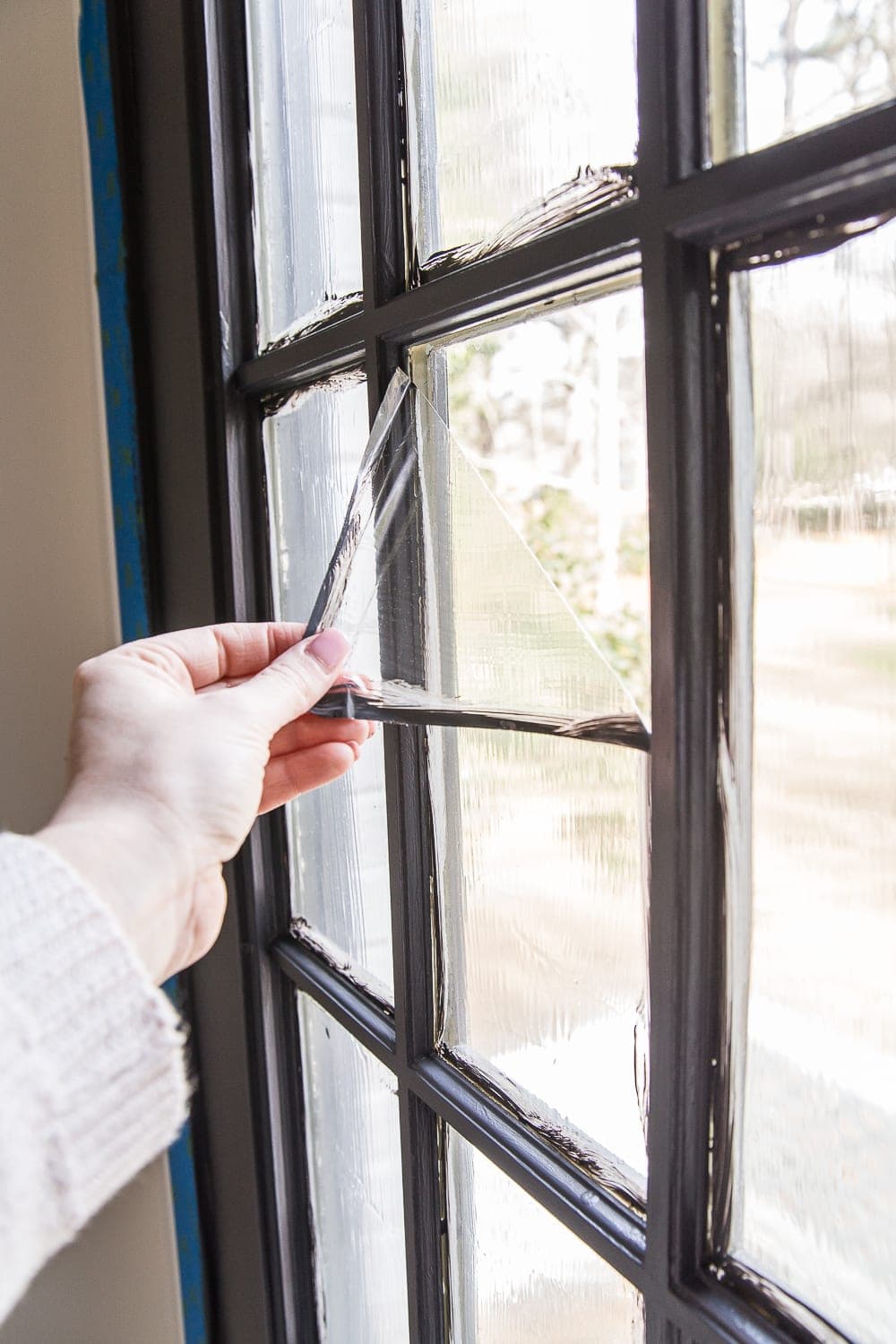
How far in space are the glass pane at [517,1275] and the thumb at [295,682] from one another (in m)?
0.32

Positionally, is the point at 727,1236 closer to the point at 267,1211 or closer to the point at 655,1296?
the point at 655,1296

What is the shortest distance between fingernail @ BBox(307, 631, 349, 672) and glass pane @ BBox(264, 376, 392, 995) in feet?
0.46

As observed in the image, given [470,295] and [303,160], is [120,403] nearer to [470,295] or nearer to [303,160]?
[303,160]

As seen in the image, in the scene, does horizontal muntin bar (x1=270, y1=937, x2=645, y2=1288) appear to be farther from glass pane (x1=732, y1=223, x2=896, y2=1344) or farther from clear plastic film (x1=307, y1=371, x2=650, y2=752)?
clear plastic film (x1=307, y1=371, x2=650, y2=752)

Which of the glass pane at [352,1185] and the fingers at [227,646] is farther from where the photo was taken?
the glass pane at [352,1185]

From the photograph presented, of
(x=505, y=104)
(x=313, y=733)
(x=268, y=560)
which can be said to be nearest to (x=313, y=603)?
(x=268, y=560)

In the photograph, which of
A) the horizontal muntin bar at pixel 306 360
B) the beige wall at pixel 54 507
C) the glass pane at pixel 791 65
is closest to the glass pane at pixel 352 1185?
the beige wall at pixel 54 507

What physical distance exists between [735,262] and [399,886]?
0.43 meters

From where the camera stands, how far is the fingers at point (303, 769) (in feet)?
2.20

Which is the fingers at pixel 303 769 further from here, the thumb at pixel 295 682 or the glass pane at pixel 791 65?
the glass pane at pixel 791 65

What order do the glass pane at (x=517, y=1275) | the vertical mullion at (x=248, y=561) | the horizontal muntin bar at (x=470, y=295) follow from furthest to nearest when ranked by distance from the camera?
the vertical mullion at (x=248, y=561)
the glass pane at (x=517, y=1275)
the horizontal muntin bar at (x=470, y=295)

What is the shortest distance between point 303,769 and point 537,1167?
0.29m

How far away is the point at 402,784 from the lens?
0.63 m

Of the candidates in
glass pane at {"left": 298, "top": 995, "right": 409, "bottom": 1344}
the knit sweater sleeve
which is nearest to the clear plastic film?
the knit sweater sleeve
